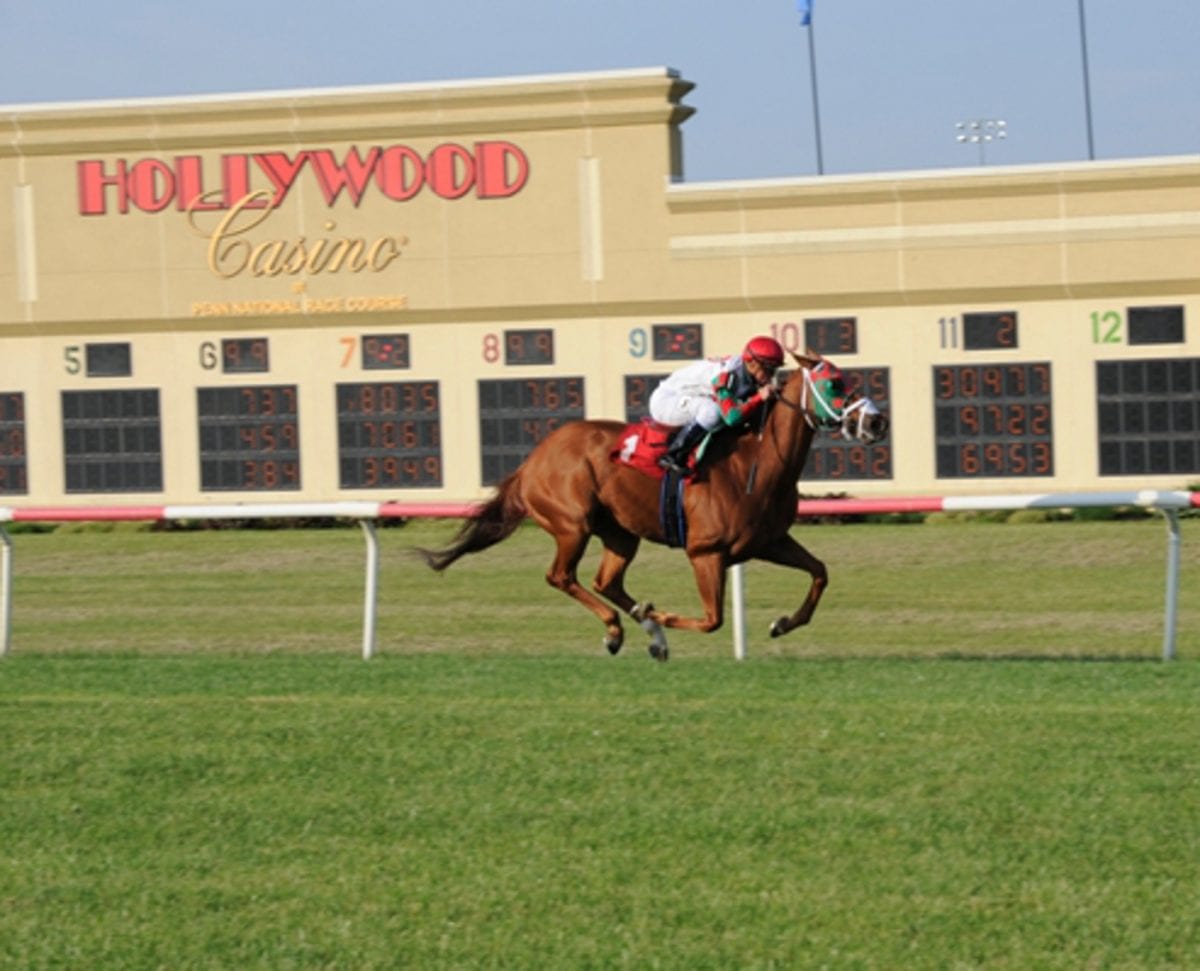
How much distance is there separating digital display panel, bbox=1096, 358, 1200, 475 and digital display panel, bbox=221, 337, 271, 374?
29.5ft

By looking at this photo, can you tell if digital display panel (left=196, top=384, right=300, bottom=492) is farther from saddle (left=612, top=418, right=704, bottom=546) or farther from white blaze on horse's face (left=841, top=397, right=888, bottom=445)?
white blaze on horse's face (left=841, top=397, right=888, bottom=445)

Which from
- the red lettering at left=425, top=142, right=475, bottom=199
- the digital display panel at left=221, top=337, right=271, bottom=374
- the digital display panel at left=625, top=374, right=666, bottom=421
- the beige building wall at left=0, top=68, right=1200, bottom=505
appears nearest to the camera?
the beige building wall at left=0, top=68, right=1200, bottom=505

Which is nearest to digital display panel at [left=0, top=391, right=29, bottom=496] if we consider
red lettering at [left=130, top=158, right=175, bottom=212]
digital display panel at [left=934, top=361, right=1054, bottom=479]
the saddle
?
red lettering at [left=130, top=158, right=175, bottom=212]

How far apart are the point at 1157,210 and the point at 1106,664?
13.2 m

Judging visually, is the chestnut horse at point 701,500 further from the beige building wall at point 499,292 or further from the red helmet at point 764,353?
the beige building wall at point 499,292

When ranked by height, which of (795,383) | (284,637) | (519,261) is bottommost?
(284,637)

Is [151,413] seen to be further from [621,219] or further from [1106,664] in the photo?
[1106,664]

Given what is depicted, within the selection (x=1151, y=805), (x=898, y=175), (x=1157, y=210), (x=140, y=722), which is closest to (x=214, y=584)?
(x=898, y=175)

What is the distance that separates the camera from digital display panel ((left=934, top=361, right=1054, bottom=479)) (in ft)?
73.2

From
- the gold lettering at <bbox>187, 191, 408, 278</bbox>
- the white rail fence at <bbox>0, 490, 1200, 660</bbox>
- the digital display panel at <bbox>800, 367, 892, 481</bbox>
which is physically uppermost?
the gold lettering at <bbox>187, 191, 408, 278</bbox>

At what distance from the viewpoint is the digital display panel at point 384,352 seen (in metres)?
24.6

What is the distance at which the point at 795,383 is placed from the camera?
34.8ft

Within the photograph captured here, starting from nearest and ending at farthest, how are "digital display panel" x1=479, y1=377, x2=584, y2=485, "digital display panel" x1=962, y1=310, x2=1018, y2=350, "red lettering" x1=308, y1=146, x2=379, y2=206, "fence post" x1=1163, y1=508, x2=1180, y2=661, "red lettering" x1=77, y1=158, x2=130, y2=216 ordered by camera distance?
"fence post" x1=1163, y1=508, x2=1180, y2=661, "digital display panel" x1=962, y1=310, x2=1018, y2=350, "digital display panel" x1=479, y1=377, x2=584, y2=485, "red lettering" x1=308, y1=146, x2=379, y2=206, "red lettering" x1=77, y1=158, x2=130, y2=216

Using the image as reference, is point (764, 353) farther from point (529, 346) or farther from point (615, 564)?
point (529, 346)
